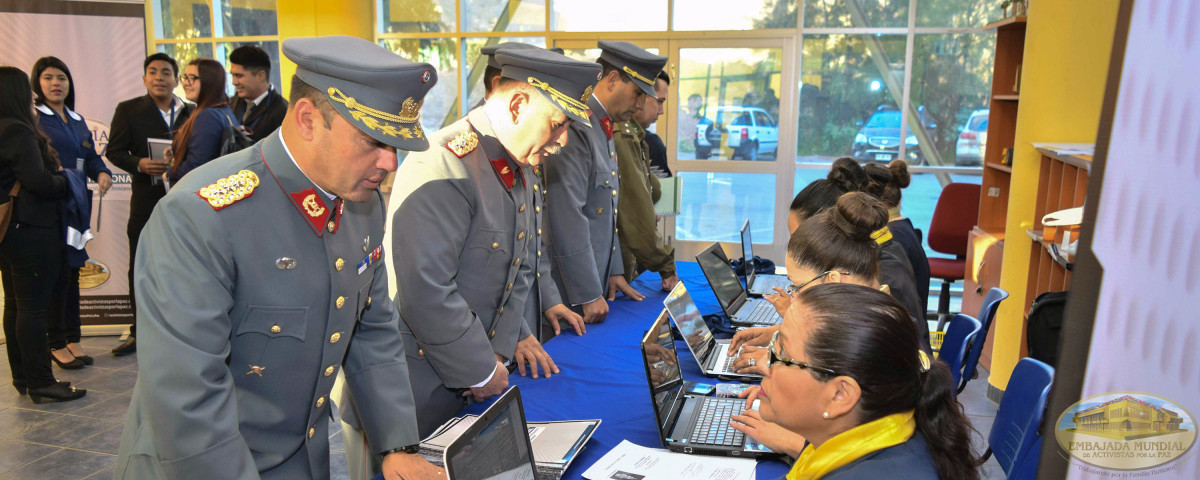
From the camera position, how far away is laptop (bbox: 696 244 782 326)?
2.90 m

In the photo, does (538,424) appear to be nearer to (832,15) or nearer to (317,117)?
(317,117)

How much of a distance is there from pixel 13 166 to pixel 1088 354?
4679mm

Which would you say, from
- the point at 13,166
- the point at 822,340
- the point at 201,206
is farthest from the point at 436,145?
the point at 13,166

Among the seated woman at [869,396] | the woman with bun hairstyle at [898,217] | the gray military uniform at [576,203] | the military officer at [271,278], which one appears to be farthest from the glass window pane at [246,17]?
the seated woman at [869,396]

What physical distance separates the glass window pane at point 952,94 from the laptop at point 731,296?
4.69m

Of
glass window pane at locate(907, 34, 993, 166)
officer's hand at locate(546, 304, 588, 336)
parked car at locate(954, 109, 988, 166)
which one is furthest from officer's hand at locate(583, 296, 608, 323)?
parked car at locate(954, 109, 988, 166)

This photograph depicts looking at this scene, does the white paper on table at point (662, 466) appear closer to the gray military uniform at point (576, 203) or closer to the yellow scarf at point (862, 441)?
the yellow scarf at point (862, 441)

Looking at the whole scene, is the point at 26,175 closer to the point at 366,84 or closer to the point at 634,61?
the point at 634,61

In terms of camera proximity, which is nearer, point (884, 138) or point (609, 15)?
point (884, 138)

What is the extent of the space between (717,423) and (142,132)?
14.3 ft

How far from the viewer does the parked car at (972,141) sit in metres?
7.06

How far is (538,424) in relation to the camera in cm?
176

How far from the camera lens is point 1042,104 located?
12.5 ft

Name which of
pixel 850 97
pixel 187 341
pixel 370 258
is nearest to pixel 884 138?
pixel 850 97
